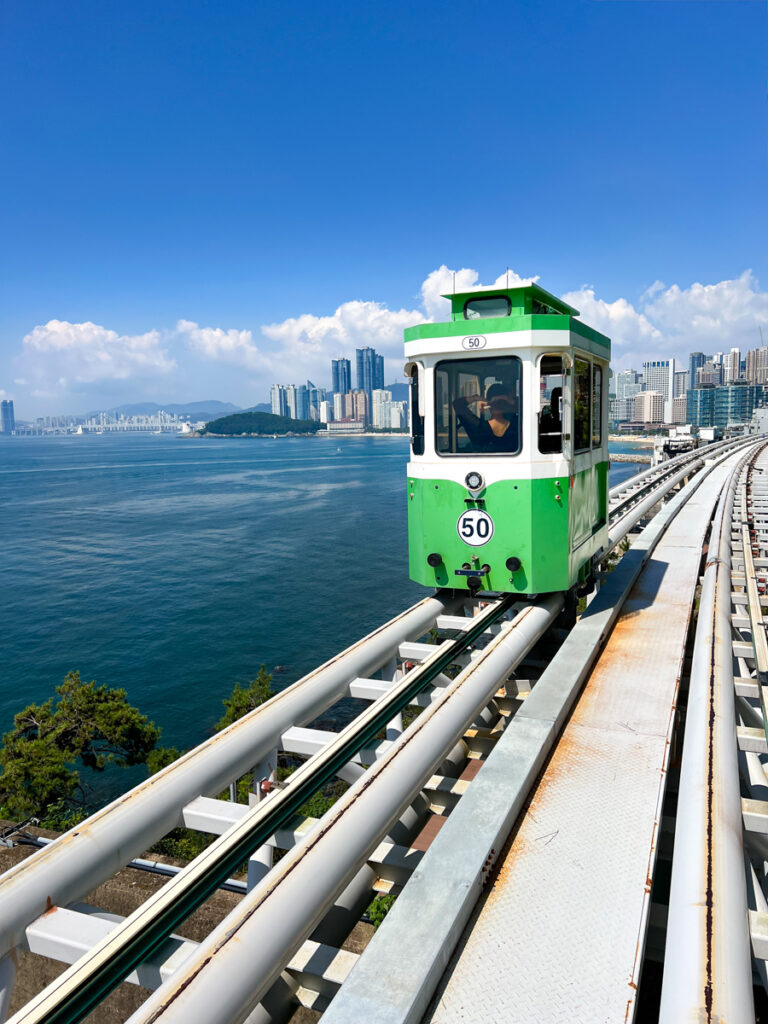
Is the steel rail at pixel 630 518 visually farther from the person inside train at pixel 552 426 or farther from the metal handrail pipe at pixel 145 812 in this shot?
the metal handrail pipe at pixel 145 812

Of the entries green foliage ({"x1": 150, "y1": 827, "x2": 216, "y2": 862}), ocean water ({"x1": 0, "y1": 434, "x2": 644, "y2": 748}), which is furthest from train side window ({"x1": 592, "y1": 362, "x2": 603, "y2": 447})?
ocean water ({"x1": 0, "y1": 434, "x2": 644, "y2": 748})

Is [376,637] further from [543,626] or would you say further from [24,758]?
[24,758]

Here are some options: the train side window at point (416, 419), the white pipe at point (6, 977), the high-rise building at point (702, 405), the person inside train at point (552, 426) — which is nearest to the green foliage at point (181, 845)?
the train side window at point (416, 419)

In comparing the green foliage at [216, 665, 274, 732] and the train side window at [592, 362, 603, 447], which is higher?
the train side window at [592, 362, 603, 447]

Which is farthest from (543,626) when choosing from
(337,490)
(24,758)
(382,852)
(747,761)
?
(337,490)

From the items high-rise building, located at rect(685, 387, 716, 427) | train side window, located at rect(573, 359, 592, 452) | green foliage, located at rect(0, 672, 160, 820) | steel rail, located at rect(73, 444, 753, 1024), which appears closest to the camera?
steel rail, located at rect(73, 444, 753, 1024)

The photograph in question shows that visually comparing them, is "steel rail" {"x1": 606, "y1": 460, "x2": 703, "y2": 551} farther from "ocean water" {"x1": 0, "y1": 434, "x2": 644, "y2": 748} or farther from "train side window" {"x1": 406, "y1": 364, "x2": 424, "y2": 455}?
"ocean water" {"x1": 0, "y1": 434, "x2": 644, "y2": 748}
